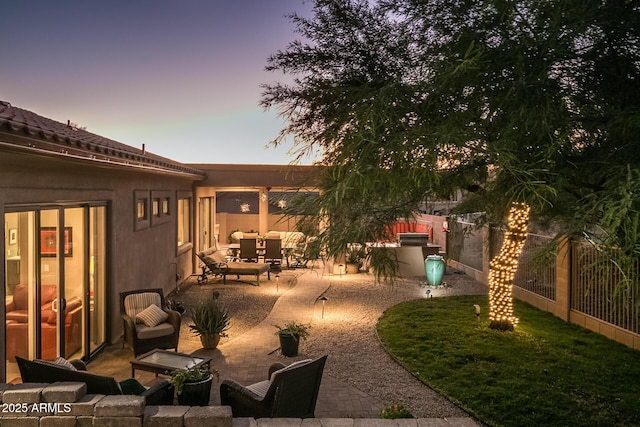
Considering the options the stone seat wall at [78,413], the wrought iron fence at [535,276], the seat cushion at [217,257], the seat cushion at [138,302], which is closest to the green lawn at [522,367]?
the wrought iron fence at [535,276]

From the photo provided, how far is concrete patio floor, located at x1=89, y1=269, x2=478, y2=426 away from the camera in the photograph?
5.64m

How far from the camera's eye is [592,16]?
425cm

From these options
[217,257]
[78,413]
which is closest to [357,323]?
[217,257]

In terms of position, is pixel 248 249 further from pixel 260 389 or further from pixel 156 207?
pixel 260 389

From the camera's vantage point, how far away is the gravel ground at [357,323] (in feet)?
20.3

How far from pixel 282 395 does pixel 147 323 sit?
3756 millimetres

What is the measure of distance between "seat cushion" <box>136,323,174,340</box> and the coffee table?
96 cm

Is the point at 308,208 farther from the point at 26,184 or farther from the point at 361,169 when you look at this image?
the point at 26,184

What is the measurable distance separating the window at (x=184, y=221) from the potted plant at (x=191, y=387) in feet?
32.2

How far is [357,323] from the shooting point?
9930 millimetres

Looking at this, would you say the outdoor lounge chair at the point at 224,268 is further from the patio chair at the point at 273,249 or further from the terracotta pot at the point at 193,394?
the terracotta pot at the point at 193,394

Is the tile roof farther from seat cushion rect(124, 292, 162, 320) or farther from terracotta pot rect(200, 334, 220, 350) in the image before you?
terracotta pot rect(200, 334, 220, 350)

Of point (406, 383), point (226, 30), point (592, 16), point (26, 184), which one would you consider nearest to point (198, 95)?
point (226, 30)

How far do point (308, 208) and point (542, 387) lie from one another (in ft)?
13.6
